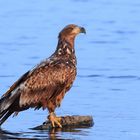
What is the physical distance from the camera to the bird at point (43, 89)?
56.6ft

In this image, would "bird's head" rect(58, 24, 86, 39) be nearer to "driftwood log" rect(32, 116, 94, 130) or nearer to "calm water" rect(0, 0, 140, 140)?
"calm water" rect(0, 0, 140, 140)

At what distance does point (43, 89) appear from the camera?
17.6 metres

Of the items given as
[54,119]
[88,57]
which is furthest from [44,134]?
[88,57]

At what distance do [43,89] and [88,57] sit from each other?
6715mm

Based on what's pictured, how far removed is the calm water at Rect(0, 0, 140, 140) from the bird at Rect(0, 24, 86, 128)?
29cm

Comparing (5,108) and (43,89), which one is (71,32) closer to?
(43,89)

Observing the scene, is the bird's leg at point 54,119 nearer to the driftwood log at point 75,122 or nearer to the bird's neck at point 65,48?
the driftwood log at point 75,122

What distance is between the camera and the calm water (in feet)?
57.1

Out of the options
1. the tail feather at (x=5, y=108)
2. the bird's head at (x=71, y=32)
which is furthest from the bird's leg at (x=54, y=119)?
the bird's head at (x=71, y=32)

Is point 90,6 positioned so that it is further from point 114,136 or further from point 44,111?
point 114,136

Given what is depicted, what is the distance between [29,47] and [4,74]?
435cm

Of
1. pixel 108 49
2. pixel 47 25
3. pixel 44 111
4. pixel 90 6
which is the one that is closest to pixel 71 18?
pixel 47 25

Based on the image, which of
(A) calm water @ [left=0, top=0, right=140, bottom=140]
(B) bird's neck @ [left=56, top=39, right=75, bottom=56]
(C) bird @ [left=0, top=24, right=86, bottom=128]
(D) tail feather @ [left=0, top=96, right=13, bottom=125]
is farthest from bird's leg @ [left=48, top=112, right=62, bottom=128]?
(B) bird's neck @ [left=56, top=39, right=75, bottom=56]

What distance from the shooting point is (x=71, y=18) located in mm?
32125
